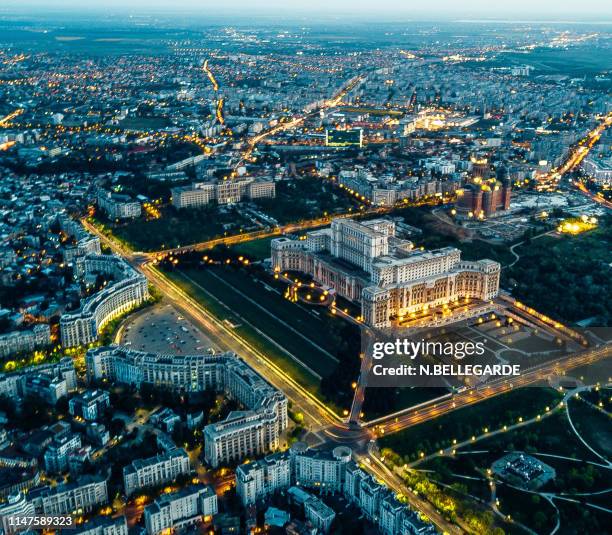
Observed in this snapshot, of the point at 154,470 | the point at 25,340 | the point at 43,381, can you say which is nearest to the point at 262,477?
the point at 154,470

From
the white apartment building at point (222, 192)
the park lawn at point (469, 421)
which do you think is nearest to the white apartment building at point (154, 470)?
the park lawn at point (469, 421)

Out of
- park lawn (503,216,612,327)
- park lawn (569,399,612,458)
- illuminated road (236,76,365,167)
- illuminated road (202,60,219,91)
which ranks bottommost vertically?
park lawn (569,399,612,458)

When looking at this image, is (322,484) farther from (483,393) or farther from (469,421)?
(483,393)

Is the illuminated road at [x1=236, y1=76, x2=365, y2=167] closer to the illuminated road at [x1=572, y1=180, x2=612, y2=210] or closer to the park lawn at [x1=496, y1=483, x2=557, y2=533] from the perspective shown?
the illuminated road at [x1=572, y1=180, x2=612, y2=210]

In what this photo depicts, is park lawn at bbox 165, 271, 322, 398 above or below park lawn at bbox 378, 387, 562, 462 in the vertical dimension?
below

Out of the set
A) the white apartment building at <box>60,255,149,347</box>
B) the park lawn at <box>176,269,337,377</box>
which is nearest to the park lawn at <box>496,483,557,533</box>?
the park lawn at <box>176,269,337,377</box>

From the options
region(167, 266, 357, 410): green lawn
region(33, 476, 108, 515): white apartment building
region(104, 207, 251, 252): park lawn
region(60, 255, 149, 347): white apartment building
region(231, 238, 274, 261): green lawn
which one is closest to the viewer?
region(33, 476, 108, 515): white apartment building

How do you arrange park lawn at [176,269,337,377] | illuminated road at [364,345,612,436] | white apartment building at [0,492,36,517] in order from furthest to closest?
park lawn at [176,269,337,377] < illuminated road at [364,345,612,436] < white apartment building at [0,492,36,517]
